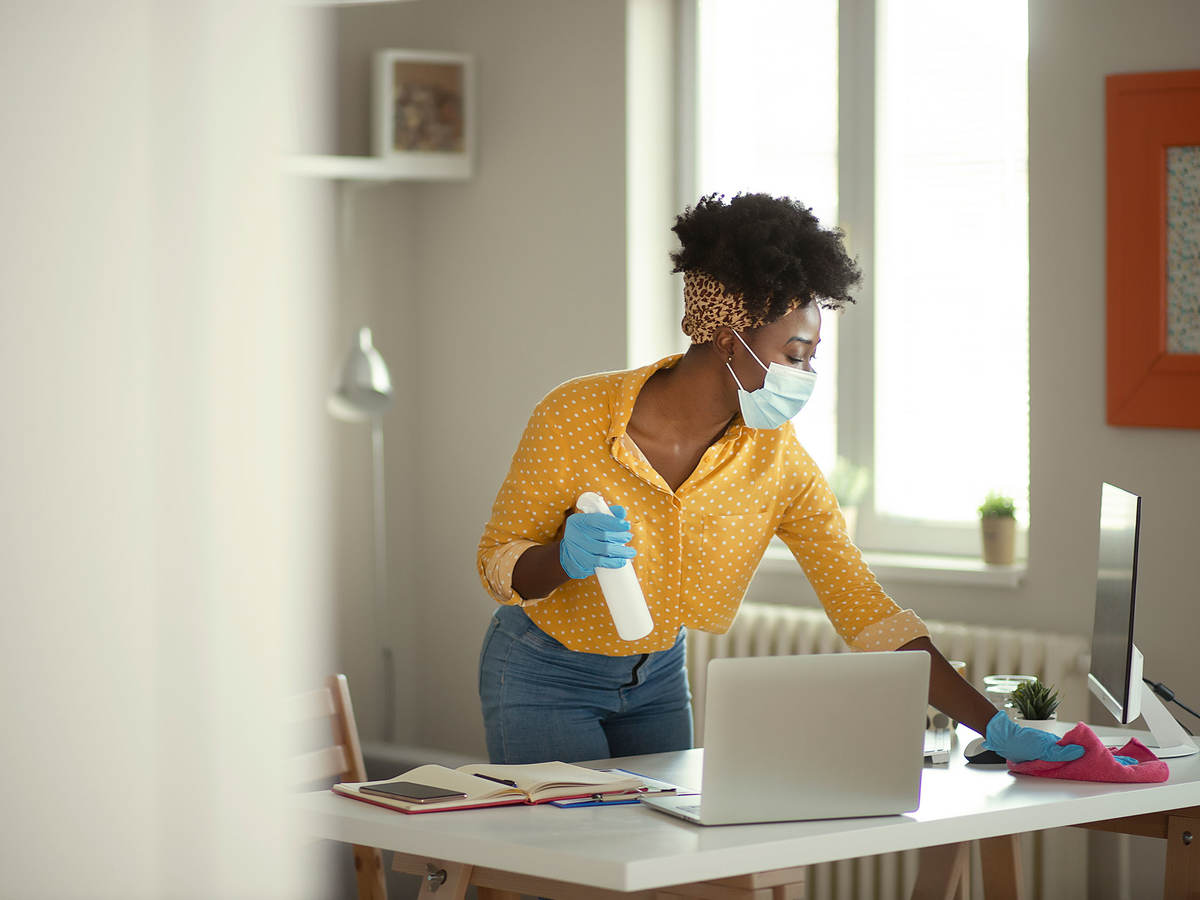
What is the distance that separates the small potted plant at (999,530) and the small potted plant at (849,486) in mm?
328

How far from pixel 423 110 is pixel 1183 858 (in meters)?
2.48

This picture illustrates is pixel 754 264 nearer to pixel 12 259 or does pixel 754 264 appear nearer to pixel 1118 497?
pixel 1118 497

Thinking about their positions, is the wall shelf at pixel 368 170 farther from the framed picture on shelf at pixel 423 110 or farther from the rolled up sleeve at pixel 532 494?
the rolled up sleeve at pixel 532 494

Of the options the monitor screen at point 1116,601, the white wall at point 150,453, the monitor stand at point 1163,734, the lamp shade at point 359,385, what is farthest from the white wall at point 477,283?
the white wall at point 150,453

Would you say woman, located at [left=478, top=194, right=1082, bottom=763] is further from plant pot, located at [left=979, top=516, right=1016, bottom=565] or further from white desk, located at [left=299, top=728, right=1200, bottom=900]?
plant pot, located at [left=979, top=516, right=1016, bottom=565]

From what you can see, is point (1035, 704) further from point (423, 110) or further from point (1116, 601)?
point (423, 110)

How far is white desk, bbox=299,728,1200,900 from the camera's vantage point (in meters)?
1.25

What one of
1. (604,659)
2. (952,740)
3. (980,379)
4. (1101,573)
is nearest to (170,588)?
(604,659)

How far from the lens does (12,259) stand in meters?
0.32

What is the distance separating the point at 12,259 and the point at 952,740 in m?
1.66

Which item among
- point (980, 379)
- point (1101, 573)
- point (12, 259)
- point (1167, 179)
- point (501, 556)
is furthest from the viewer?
point (980, 379)

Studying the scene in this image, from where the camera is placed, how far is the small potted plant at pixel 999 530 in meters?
2.70

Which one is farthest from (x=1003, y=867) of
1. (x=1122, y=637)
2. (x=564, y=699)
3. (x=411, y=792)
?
(x=411, y=792)

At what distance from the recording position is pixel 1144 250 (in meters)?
2.41
